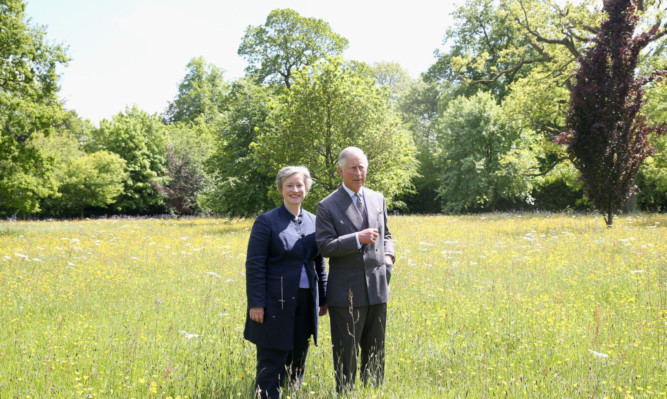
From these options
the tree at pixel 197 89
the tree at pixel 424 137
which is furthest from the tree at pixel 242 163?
the tree at pixel 197 89

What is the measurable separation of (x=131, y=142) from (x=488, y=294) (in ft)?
139

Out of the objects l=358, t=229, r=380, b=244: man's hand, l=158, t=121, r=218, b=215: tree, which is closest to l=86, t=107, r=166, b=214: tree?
l=158, t=121, r=218, b=215: tree

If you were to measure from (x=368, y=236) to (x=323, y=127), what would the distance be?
531 inches

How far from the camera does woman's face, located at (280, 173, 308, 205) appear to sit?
3785 mm

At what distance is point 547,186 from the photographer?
3117 centimetres

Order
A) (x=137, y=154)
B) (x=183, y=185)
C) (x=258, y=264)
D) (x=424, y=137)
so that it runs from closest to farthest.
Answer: (x=258, y=264) → (x=183, y=185) → (x=137, y=154) → (x=424, y=137)

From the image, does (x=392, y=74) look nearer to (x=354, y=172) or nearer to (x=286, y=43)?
(x=286, y=43)

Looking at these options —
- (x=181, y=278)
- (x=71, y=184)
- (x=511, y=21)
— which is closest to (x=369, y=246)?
(x=181, y=278)

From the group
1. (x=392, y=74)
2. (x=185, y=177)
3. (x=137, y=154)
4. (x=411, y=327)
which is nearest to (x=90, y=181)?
(x=137, y=154)

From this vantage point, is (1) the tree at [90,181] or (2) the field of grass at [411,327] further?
(1) the tree at [90,181]

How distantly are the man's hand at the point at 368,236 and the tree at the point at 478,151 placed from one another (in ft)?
88.9

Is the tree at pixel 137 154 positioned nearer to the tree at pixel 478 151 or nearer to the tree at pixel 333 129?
the tree at pixel 478 151

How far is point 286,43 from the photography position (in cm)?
3022

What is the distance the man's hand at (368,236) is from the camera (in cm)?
354
